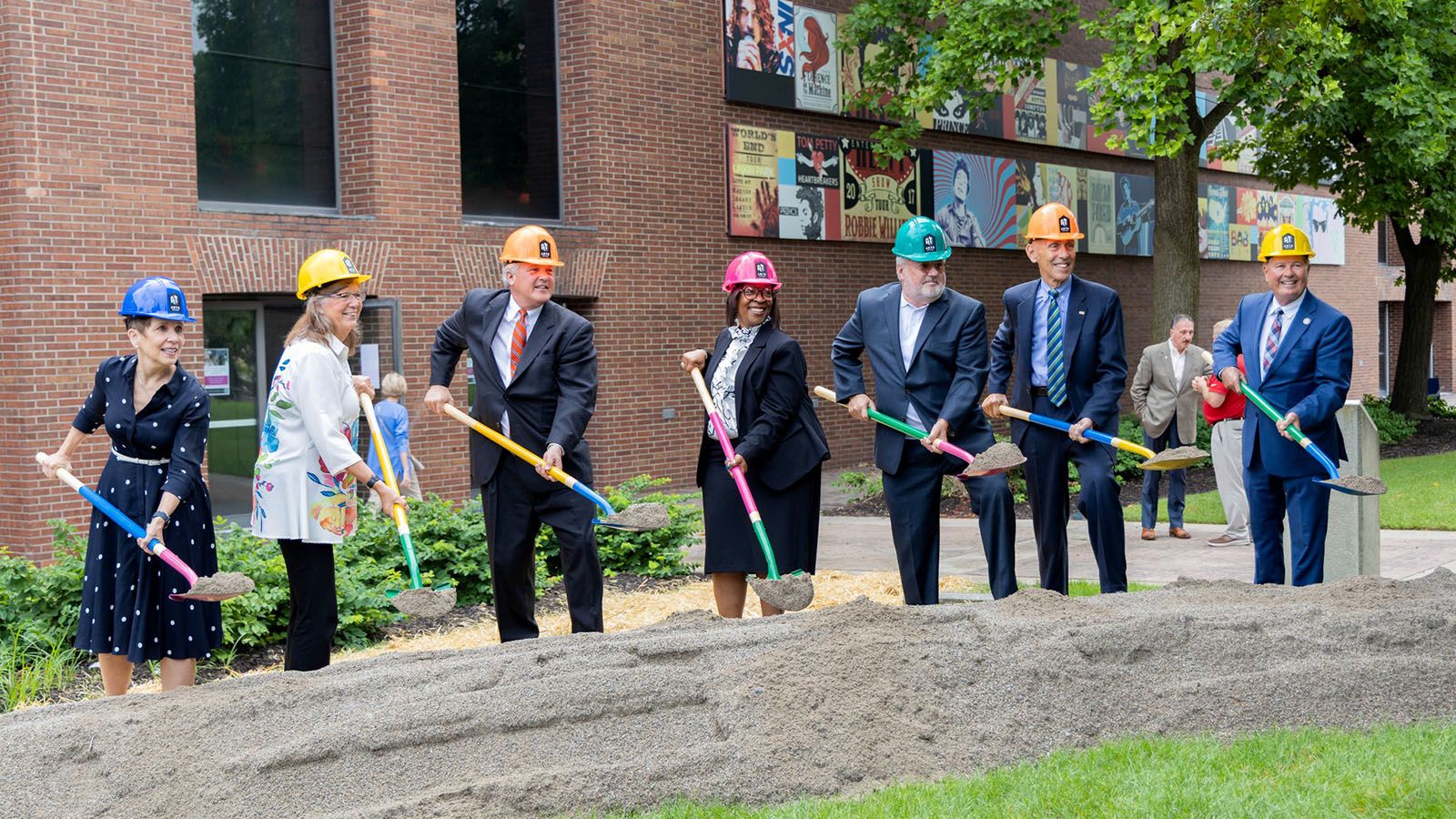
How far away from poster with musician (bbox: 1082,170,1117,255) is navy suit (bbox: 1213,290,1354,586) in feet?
58.2

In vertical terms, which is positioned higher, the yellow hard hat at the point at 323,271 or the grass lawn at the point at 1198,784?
the yellow hard hat at the point at 323,271

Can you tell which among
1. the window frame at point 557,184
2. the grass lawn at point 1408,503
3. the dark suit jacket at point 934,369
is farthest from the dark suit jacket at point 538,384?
the window frame at point 557,184

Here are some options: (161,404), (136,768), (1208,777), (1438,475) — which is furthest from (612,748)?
(1438,475)

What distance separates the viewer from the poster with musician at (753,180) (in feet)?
61.0

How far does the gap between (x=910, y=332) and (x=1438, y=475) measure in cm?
1152

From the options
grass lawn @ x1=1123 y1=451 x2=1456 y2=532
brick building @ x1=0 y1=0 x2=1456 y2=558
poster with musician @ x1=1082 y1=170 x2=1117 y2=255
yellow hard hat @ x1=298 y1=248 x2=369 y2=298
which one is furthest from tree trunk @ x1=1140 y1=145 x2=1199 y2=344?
yellow hard hat @ x1=298 y1=248 x2=369 y2=298

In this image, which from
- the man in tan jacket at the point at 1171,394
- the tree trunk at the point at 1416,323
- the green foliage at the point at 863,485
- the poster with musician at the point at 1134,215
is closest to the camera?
the man in tan jacket at the point at 1171,394

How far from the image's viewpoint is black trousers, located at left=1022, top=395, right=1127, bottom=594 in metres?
7.31

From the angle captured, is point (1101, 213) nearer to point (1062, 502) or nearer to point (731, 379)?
point (1062, 502)

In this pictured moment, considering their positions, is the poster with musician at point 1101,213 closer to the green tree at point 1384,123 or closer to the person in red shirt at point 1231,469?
the green tree at point 1384,123

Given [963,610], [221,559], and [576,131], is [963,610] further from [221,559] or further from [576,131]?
[576,131]

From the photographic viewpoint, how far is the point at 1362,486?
7152 millimetres

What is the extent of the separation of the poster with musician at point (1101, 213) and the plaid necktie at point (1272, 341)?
695 inches

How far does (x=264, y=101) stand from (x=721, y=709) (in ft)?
36.7
